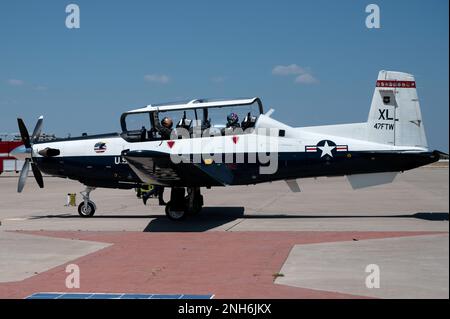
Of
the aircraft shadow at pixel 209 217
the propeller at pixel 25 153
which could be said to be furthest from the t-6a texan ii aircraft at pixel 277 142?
the propeller at pixel 25 153

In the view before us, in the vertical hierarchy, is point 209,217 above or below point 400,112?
below

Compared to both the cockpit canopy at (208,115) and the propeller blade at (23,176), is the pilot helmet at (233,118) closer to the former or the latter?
the cockpit canopy at (208,115)

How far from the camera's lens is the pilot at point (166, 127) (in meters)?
16.2

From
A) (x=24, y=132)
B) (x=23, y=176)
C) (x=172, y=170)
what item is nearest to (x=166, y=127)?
(x=172, y=170)

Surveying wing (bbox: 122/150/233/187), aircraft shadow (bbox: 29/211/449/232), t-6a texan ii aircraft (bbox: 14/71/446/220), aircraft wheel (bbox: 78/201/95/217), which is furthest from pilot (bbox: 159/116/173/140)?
aircraft wheel (bbox: 78/201/95/217)

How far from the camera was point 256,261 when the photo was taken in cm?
998

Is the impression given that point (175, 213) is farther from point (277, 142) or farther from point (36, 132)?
point (36, 132)

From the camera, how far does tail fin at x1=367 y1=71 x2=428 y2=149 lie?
50.9 ft

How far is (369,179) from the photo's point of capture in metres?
16.1

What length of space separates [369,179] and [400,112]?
2.05m

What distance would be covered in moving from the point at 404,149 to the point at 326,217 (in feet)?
10.3
